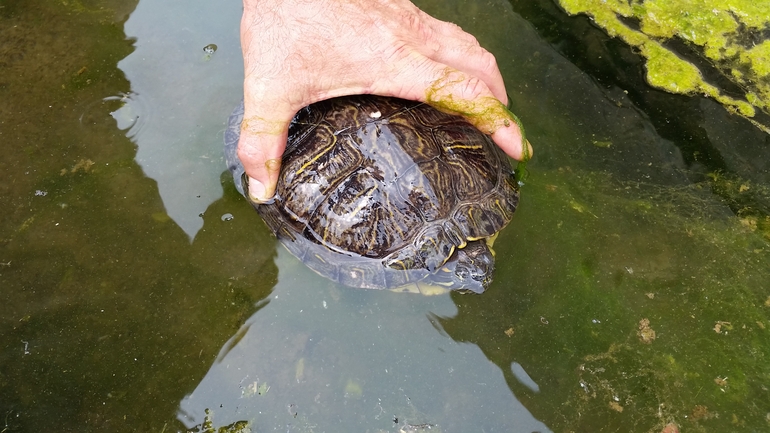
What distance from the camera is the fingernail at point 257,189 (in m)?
2.25

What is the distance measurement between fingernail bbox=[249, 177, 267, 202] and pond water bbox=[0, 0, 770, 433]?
0.25m

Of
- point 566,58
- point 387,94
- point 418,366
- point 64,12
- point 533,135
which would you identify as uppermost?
point 566,58

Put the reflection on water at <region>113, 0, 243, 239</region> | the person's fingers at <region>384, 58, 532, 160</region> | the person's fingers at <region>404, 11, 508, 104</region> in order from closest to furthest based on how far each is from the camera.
A: 1. the person's fingers at <region>384, 58, 532, 160</region>
2. the person's fingers at <region>404, 11, 508, 104</region>
3. the reflection on water at <region>113, 0, 243, 239</region>

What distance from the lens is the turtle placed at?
2.15 m

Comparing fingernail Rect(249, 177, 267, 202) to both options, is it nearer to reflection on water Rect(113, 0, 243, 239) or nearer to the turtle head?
reflection on water Rect(113, 0, 243, 239)

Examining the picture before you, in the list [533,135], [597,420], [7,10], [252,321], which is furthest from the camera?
[7,10]

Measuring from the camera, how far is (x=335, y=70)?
2051 mm

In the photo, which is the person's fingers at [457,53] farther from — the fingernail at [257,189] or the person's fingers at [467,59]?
the fingernail at [257,189]

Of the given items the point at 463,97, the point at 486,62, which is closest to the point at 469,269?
the point at 463,97

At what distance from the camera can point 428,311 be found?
2344 millimetres

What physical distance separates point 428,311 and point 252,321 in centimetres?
90

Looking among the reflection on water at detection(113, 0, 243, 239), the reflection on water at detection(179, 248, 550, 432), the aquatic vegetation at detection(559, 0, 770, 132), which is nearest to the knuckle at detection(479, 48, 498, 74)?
the reflection on water at detection(179, 248, 550, 432)

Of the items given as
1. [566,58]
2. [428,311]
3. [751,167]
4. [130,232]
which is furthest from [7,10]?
[751,167]

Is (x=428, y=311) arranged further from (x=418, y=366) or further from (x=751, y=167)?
(x=751, y=167)
